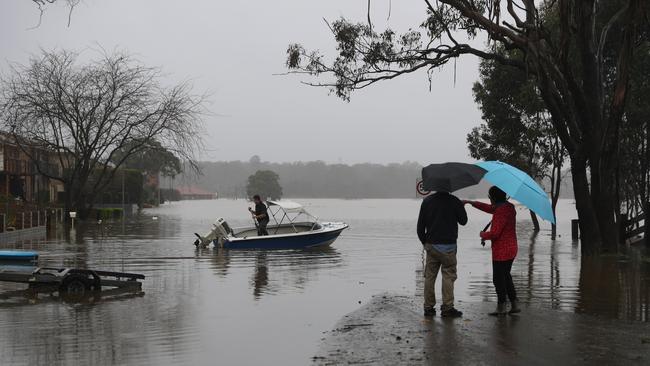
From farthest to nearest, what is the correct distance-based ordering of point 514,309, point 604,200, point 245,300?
point 604,200 < point 245,300 < point 514,309

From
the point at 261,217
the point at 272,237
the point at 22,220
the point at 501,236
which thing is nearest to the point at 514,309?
the point at 501,236

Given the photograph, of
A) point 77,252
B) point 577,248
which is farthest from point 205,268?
point 577,248

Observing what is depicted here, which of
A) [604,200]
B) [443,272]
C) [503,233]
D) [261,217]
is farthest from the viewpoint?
Answer: [261,217]

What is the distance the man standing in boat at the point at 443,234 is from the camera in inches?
347

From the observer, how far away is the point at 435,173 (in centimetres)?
901

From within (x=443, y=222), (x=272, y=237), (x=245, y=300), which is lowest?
(x=245, y=300)

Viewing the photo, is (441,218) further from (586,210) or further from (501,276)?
(586,210)

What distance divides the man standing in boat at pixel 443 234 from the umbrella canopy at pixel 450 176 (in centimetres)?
12

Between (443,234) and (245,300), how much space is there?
13.6ft

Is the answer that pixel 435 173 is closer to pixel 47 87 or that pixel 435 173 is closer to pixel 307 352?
pixel 307 352

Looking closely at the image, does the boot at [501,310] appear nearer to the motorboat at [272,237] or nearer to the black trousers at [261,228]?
the motorboat at [272,237]

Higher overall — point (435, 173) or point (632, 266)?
point (435, 173)

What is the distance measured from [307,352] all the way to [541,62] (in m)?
11.2

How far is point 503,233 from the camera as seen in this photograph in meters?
9.17
